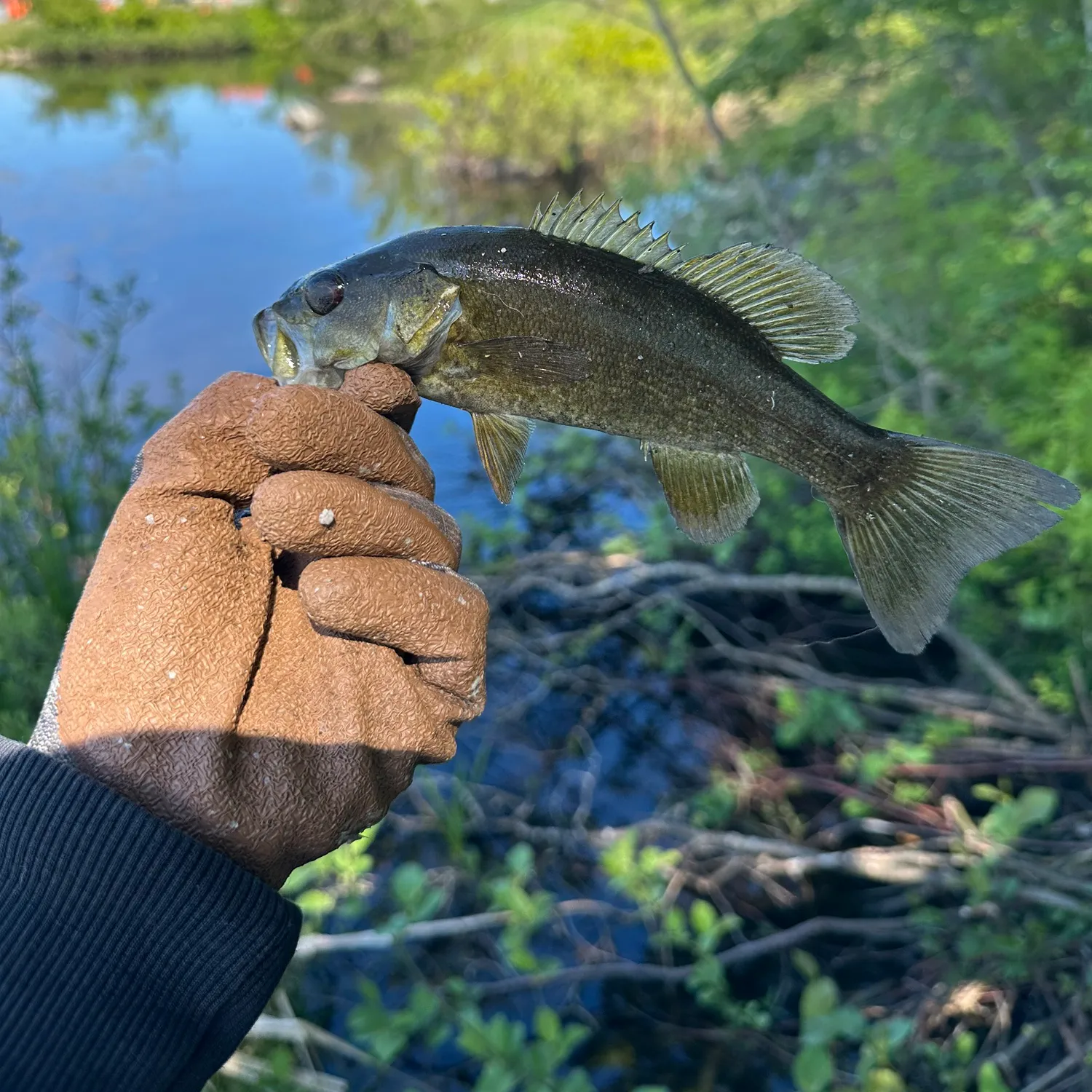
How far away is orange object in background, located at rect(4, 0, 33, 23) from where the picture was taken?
30.9 meters

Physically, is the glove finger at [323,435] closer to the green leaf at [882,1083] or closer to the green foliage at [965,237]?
the green leaf at [882,1083]

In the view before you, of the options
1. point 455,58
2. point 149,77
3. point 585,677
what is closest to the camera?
point 585,677

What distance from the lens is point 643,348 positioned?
1740 mm

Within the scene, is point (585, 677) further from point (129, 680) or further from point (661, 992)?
point (129, 680)

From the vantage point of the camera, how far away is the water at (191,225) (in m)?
8.75

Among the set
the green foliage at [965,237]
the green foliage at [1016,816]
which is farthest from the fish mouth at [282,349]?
the green foliage at [1016,816]

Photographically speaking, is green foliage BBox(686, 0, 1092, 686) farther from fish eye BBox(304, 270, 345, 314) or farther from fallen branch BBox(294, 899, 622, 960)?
fish eye BBox(304, 270, 345, 314)

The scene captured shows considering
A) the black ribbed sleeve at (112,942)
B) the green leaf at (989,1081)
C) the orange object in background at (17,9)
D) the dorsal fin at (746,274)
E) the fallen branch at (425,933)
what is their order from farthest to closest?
the orange object in background at (17,9)
the fallen branch at (425,933)
the green leaf at (989,1081)
the dorsal fin at (746,274)
the black ribbed sleeve at (112,942)

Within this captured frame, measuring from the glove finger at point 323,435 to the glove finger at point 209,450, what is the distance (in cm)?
4

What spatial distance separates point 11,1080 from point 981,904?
3498mm

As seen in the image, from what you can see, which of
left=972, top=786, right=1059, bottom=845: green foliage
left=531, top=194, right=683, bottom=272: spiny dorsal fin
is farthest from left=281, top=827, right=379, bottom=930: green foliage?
left=972, top=786, right=1059, bottom=845: green foliage

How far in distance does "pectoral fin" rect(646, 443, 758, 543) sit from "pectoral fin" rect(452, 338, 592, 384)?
0.26m

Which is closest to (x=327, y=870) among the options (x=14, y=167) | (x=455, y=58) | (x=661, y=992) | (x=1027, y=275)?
(x=661, y=992)

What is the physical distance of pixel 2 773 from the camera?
4.51 feet
